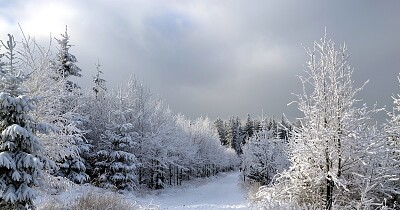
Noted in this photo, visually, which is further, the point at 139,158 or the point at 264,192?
the point at 139,158

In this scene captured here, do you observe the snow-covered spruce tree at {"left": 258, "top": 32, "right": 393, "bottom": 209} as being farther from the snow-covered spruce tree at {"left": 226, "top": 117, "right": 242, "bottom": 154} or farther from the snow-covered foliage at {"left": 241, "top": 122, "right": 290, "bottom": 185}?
the snow-covered spruce tree at {"left": 226, "top": 117, "right": 242, "bottom": 154}

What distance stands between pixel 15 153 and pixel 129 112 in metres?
23.6

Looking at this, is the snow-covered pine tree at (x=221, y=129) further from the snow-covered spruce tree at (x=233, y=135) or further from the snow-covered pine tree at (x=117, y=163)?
the snow-covered pine tree at (x=117, y=163)

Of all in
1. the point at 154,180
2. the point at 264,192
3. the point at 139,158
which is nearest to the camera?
the point at 264,192

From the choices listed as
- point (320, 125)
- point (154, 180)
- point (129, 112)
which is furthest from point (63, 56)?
point (320, 125)

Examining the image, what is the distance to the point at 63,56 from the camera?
1201 inches

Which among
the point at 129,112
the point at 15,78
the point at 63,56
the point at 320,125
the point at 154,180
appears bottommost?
the point at 154,180

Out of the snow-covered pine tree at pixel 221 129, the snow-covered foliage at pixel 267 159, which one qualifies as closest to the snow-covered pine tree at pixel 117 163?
the snow-covered foliage at pixel 267 159

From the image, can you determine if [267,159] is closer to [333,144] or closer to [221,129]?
[333,144]

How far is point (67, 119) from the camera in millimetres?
19062

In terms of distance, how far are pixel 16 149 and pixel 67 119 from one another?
9.16 meters

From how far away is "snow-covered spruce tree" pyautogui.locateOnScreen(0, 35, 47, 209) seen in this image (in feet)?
31.4

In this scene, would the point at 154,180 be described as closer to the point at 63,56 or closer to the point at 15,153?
the point at 63,56

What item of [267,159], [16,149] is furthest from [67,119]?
[267,159]
